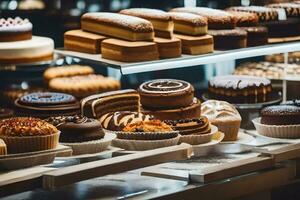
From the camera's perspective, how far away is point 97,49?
13.0 ft

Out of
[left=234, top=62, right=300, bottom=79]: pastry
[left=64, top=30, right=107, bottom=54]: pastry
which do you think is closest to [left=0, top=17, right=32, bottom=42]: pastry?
[left=64, top=30, right=107, bottom=54]: pastry

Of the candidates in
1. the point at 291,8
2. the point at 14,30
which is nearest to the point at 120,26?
the point at 14,30

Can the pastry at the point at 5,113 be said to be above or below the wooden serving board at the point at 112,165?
below

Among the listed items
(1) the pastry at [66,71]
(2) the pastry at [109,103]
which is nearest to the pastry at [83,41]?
(2) the pastry at [109,103]

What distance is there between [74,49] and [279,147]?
3.58 ft

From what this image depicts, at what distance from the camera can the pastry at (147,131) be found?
3805 millimetres

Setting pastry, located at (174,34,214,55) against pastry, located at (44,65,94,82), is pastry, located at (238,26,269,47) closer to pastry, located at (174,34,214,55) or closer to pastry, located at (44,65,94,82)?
pastry, located at (174,34,214,55)

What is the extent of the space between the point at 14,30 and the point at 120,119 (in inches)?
25.3

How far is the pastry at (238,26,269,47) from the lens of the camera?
4266 mm

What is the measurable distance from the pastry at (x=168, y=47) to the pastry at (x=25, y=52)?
507mm

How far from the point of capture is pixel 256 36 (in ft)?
14.0

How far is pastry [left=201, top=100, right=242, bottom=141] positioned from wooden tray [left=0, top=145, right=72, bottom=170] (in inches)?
38.1

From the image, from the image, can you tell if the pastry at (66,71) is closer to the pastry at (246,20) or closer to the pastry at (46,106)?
the pastry at (46,106)

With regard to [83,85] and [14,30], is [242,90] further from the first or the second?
[14,30]
